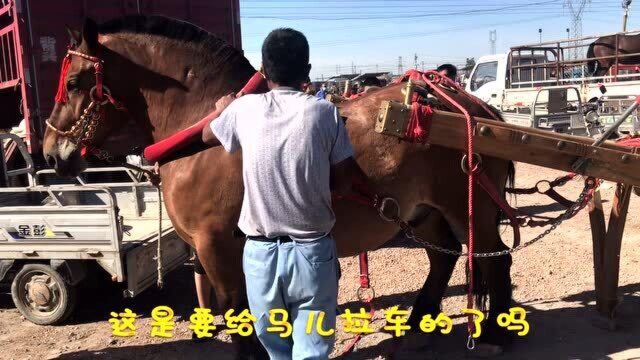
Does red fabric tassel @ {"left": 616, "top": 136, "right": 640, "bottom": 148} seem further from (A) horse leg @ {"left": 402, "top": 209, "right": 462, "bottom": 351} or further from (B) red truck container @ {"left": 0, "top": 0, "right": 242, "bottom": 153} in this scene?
(B) red truck container @ {"left": 0, "top": 0, "right": 242, "bottom": 153}

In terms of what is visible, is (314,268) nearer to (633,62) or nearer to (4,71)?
(4,71)

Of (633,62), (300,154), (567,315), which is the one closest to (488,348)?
(567,315)

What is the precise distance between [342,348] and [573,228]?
3.94m

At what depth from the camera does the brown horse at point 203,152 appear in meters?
2.71

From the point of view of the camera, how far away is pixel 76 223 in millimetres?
3912

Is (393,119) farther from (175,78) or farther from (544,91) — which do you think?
(544,91)

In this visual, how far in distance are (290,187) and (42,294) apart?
3200mm

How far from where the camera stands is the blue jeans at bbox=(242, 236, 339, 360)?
185 cm

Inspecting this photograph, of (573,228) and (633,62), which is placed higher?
(633,62)

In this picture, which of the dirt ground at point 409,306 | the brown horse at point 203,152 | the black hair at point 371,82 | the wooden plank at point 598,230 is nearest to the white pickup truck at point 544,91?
the black hair at point 371,82

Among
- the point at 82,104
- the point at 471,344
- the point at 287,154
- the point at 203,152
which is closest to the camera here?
the point at 287,154

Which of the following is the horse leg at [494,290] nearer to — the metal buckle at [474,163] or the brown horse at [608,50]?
the metal buckle at [474,163]

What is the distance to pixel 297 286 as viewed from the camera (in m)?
1.86

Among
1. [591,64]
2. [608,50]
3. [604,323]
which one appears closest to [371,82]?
[604,323]
